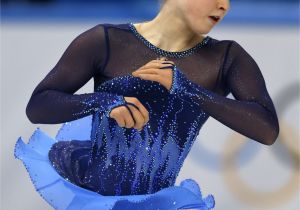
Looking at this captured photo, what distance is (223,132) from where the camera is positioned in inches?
119

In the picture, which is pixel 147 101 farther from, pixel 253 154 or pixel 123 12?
pixel 123 12

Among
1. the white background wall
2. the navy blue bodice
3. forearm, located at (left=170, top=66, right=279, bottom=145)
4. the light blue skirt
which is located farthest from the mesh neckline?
the white background wall

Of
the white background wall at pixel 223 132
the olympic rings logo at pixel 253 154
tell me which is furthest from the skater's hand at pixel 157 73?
the olympic rings logo at pixel 253 154

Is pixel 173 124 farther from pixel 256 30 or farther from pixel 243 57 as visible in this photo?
pixel 256 30

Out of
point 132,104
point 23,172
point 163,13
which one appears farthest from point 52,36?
point 132,104

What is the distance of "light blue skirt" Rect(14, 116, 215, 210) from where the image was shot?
1572 millimetres

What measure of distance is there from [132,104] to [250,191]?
164 centimetres

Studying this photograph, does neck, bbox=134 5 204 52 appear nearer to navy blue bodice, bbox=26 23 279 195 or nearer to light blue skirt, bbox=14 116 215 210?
navy blue bodice, bbox=26 23 279 195

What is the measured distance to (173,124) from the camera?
1611 millimetres

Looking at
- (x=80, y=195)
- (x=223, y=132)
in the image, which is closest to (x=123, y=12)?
(x=223, y=132)

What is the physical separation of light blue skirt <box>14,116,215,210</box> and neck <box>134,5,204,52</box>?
303mm

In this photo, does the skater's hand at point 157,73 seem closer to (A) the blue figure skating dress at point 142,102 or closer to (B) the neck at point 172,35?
(A) the blue figure skating dress at point 142,102

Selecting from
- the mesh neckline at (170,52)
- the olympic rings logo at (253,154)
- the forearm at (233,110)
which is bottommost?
the olympic rings logo at (253,154)

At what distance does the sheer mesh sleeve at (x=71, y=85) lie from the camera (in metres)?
1.53
